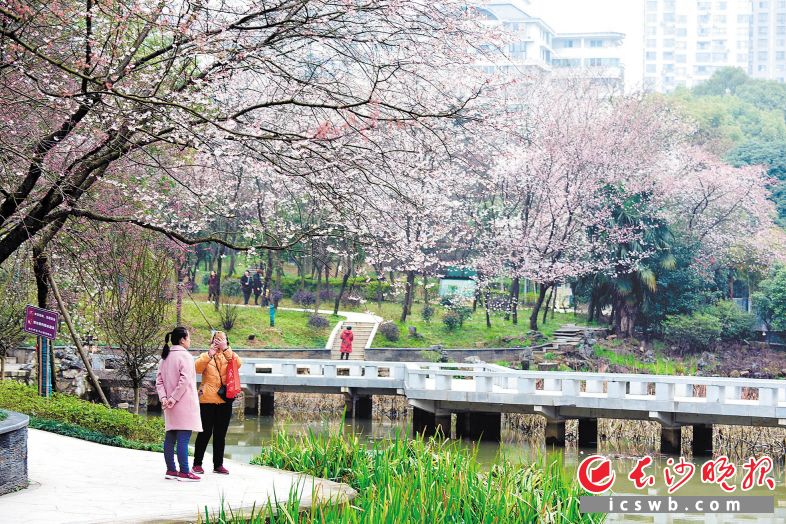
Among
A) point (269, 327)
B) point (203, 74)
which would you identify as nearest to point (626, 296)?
point (269, 327)

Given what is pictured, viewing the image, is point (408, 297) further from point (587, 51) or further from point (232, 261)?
point (587, 51)

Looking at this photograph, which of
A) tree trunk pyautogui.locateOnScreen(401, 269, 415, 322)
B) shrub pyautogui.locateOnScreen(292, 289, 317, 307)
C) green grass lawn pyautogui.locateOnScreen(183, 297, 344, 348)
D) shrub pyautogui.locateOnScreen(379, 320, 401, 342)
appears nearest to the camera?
green grass lawn pyautogui.locateOnScreen(183, 297, 344, 348)

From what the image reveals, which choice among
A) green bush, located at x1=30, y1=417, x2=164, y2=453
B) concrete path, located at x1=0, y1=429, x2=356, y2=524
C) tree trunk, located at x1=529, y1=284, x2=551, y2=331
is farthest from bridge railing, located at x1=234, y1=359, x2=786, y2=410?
tree trunk, located at x1=529, y1=284, x2=551, y2=331

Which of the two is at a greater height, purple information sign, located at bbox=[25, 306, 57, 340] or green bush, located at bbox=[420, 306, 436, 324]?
purple information sign, located at bbox=[25, 306, 57, 340]

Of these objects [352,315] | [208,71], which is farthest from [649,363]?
[208,71]

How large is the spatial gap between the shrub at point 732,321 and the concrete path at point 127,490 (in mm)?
29891

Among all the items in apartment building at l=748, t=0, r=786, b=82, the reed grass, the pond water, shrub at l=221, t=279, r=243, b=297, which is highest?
apartment building at l=748, t=0, r=786, b=82

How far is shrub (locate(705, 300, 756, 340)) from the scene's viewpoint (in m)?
40.1

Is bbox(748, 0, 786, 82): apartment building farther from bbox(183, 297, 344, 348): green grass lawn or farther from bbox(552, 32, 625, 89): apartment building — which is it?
bbox(183, 297, 344, 348): green grass lawn

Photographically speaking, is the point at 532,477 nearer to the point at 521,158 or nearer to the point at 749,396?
the point at 749,396

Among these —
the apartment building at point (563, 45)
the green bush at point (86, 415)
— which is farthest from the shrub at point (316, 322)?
the apartment building at point (563, 45)

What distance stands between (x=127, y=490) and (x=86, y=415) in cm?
526

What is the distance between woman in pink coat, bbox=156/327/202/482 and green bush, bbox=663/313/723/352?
99.9 feet

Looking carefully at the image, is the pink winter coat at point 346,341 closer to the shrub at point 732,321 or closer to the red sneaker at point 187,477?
the shrub at point 732,321
